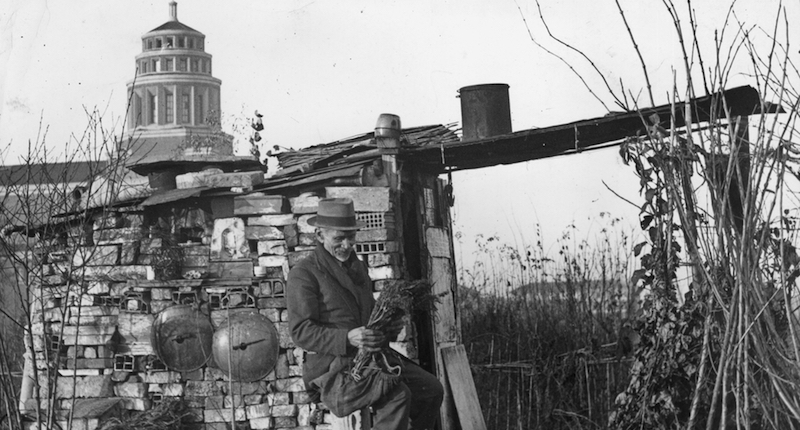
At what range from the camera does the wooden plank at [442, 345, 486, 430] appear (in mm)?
8625

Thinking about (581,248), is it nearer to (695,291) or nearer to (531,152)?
(531,152)

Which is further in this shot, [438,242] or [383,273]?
[438,242]

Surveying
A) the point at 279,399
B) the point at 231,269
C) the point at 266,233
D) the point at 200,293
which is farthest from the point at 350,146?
the point at 279,399

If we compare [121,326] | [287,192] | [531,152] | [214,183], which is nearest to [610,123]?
[531,152]

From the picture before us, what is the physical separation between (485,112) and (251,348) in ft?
10.1

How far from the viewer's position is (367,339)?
201 inches

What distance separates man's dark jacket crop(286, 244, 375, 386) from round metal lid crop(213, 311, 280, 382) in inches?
127

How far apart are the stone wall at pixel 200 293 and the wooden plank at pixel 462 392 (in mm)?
701

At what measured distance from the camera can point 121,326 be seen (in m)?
9.07

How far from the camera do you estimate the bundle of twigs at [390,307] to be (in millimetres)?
5070

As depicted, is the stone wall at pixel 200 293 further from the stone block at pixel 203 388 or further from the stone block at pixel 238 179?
the stone block at pixel 238 179

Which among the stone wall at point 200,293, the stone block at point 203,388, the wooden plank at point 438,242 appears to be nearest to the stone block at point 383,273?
the stone wall at point 200,293

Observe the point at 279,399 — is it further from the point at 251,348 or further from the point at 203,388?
the point at 203,388

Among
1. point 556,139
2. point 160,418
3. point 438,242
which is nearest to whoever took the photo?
point 556,139
